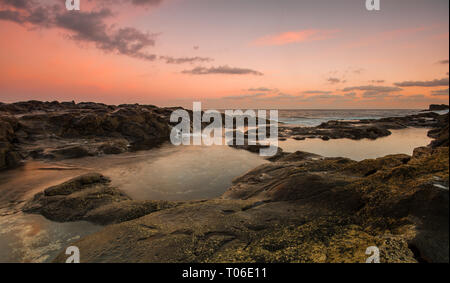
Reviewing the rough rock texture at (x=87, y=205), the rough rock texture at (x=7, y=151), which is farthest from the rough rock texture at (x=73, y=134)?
the rough rock texture at (x=87, y=205)

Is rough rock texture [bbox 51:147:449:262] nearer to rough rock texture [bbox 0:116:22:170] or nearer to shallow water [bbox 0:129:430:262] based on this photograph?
shallow water [bbox 0:129:430:262]

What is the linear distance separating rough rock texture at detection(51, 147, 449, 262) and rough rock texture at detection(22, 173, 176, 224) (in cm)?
155

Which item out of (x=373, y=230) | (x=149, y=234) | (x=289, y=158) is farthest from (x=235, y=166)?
(x=373, y=230)

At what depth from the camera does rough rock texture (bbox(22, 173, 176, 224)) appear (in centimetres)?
630

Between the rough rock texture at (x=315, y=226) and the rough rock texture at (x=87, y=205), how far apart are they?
1.55 m

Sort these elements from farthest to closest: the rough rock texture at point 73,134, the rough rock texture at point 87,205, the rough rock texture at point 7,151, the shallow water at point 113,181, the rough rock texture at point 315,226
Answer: the rough rock texture at point 73,134
the rough rock texture at point 7,151
the rough rock texture at point 87,205
the shallow water at point 113,181
the rough rock texture at point 315,226

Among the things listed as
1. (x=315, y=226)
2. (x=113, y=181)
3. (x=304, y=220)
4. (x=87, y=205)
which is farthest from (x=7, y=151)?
(x=315, y=226)

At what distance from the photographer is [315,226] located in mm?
3705

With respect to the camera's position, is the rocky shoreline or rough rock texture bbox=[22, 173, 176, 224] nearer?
the rocky shoreline

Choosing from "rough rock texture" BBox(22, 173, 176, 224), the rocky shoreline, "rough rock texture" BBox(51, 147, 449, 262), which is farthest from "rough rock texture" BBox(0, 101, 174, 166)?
"rough rock texture" BBox(51, 147, 449, 262)

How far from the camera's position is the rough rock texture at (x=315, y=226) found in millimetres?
2908

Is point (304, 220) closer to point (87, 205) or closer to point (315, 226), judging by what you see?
point (315, 226)

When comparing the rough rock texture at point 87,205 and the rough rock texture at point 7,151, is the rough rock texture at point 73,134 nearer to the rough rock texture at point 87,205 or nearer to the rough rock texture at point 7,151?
the rough rock texture at point 7,151
